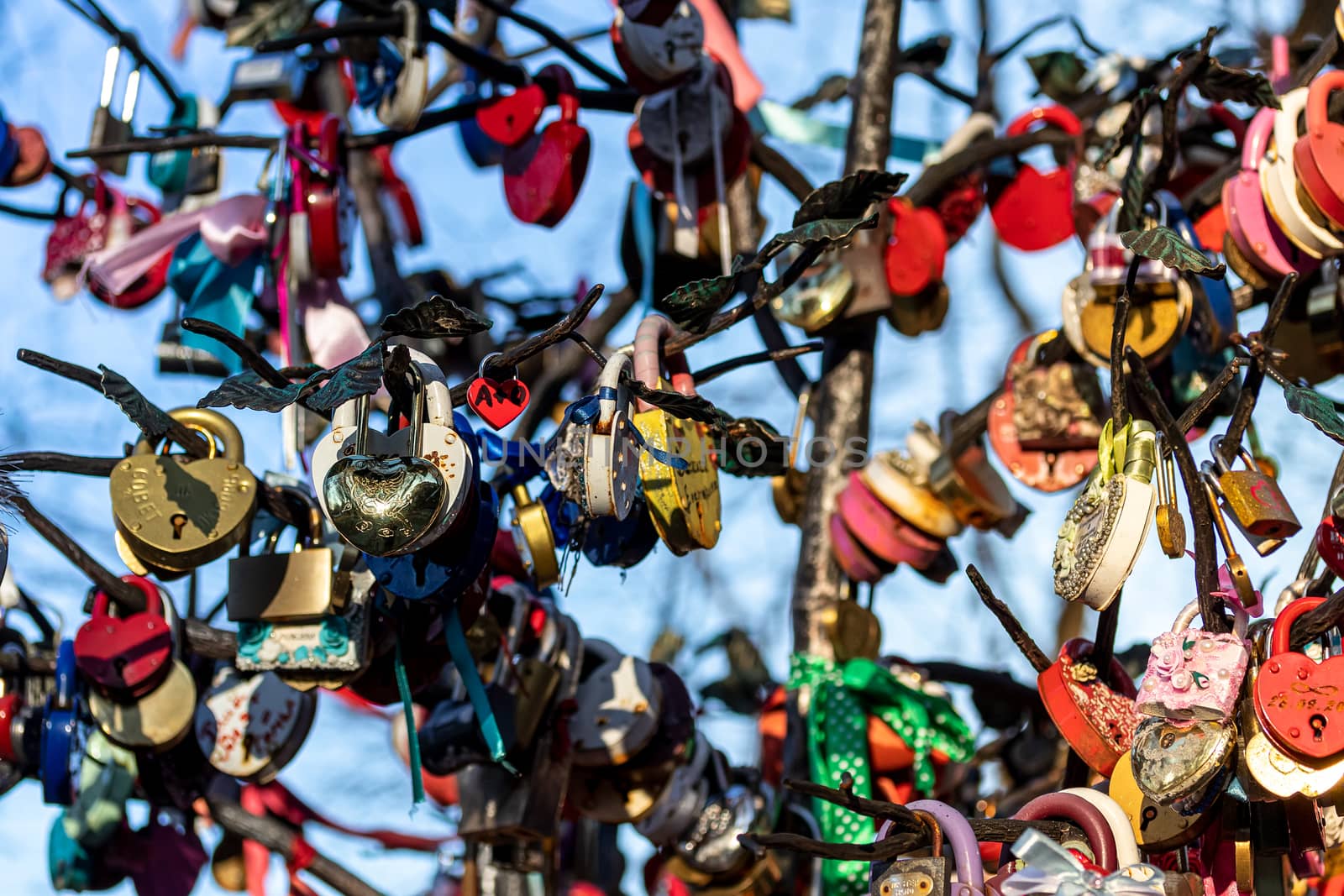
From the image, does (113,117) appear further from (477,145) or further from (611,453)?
(611,453)

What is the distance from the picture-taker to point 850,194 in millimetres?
2580

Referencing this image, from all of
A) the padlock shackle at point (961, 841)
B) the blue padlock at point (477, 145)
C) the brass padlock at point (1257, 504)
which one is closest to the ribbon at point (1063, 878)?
the padlock shackle at point (961, 841)

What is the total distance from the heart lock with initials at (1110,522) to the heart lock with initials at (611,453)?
57 cm

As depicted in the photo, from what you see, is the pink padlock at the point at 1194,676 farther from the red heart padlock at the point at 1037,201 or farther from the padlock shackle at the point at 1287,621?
the red heart padlock at the point at 1037,201

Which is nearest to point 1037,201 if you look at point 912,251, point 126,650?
point 912,251

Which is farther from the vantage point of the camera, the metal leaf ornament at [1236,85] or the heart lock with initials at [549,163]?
the heart lock with initials at [549,163]

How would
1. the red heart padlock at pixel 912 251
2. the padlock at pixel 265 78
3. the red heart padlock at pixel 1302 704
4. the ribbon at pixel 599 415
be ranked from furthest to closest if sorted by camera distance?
the padlock at pixel 265 78
the red heart padlock at pixel 912 251
the ribbon at pixel 599 415
the red heart padlock at pixel 1302 704

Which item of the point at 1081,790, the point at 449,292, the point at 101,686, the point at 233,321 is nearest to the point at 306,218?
the point at 233,321

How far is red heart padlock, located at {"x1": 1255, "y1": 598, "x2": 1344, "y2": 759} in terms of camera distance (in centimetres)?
217

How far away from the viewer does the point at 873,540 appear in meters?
3.74

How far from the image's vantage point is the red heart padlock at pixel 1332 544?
246 centimetres

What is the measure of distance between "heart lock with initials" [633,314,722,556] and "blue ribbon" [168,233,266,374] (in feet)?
3.90

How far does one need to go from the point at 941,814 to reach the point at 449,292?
2938 millimetres

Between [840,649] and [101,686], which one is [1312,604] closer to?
[840,649]
